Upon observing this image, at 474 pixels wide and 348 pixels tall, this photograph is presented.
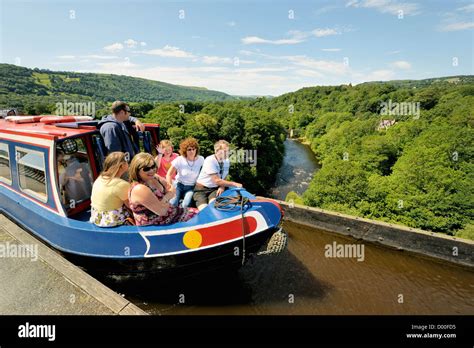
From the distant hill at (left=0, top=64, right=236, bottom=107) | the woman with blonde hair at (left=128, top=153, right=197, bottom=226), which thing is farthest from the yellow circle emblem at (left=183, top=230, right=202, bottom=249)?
the distant hill at (left=0, top=64, right=236, bottom=107)

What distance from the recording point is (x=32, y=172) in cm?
531

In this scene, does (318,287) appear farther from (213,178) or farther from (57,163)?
(57,163)

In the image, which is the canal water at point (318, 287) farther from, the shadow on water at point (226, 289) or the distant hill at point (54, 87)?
the distant hill at point (54, 87)

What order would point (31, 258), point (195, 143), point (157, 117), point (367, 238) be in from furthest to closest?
point (157, 117), point (367, 238), point (195, 143), point (31, 258)

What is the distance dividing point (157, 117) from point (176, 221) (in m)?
35.3

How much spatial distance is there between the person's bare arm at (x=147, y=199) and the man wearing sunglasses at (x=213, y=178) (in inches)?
39.6

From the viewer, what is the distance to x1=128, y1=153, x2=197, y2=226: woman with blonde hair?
3727mm

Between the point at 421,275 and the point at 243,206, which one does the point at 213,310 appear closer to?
the point at 243,206

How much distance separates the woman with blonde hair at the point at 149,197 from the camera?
3727 millimetres

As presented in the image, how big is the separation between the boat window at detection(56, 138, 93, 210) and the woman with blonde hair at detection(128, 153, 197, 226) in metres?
1.72

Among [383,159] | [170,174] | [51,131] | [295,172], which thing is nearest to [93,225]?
[170,174]

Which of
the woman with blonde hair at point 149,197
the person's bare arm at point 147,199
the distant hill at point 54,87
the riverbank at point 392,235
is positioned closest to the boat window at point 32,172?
the woman with blonde hair at point 149,197

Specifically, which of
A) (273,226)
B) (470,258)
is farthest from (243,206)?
(470,258)

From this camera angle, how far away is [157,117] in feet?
121
